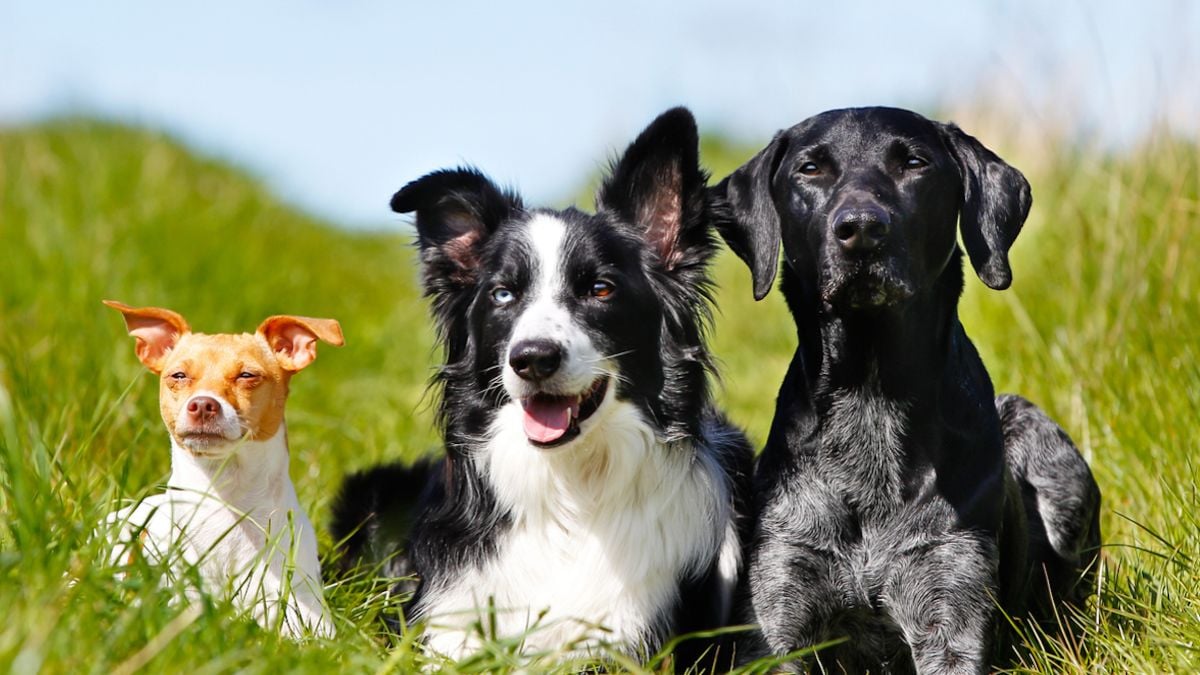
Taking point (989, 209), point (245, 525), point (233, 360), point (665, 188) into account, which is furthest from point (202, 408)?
point (989, 209)

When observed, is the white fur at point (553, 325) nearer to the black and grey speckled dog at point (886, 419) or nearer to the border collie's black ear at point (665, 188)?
the border collie's black ear at point (665, 188)

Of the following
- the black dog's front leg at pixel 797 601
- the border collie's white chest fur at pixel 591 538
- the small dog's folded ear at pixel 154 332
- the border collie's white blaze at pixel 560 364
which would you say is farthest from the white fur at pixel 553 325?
the small dog's folded ear at pixel 154 332

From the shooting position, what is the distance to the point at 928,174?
3.39 m

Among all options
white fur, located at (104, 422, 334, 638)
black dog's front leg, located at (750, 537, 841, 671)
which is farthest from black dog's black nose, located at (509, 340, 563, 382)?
black dog's front leg, located at (750, 537, 841, 671)

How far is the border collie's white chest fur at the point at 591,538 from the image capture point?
3.72 m

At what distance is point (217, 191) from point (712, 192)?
27.5 feet

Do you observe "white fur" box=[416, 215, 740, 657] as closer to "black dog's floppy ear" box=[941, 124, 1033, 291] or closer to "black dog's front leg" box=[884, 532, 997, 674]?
"black dog's front leg" box=[884, 532, 997, 674]

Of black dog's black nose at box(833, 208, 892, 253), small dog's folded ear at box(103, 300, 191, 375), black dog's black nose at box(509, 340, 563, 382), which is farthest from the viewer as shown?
small dog's folded ear at box(103, 300, 191, 375)

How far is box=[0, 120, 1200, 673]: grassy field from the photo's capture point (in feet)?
9.30

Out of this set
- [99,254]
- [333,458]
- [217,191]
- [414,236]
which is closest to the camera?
[414,236]

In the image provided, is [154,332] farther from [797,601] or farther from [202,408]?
[797,601]

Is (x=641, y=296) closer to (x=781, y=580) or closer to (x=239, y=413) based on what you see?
(x=781, y=580)

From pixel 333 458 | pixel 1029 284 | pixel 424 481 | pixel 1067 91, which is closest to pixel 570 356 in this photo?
pixel 424 481

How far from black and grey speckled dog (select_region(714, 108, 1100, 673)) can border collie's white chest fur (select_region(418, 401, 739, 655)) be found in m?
0.28
